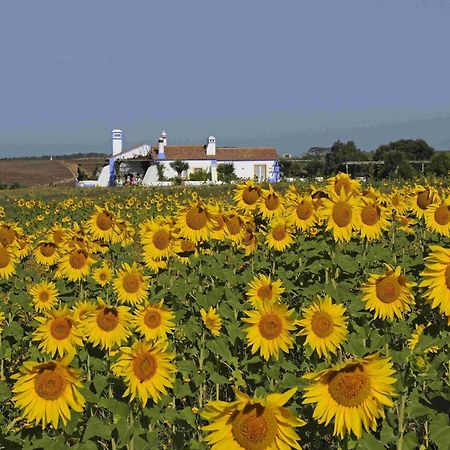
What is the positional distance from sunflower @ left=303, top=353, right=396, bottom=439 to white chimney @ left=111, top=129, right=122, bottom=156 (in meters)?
58.6

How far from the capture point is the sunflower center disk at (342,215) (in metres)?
5.66

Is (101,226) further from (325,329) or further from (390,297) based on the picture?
(325,329)

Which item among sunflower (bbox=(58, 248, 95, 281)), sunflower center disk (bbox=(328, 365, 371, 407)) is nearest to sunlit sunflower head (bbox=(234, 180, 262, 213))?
sunflower (bbox=(58, 248, 95, 281))

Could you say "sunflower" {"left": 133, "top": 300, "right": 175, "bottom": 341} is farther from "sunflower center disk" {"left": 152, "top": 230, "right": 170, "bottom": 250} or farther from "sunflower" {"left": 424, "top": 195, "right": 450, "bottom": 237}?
"sunflower" {"left": 424, "top": 195, "right": 450, "bottom": 237}

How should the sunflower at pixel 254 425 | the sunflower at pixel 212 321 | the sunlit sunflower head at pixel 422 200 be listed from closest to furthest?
1. the sunflower at pixel 254 425
2. the sunflower at pixel 212 321
3. the sunlit sunflower head at pixel 422 200

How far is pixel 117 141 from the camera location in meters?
60.7

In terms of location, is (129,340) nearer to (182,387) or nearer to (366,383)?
(182,387)

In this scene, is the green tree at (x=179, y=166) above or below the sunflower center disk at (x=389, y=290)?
below

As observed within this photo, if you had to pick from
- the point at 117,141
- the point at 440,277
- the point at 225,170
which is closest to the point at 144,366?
the point at 440,277

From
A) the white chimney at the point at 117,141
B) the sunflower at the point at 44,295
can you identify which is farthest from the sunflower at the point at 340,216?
the white chimney at the point at 117,141


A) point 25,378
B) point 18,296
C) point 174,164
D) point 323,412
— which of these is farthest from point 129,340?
point 174,164

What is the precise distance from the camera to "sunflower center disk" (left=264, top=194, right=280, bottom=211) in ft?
23.6

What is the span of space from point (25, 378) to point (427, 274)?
2.17 metres

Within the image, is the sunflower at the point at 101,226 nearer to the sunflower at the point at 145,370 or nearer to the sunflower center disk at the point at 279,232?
the sunflower center disk at the point at 279,232
